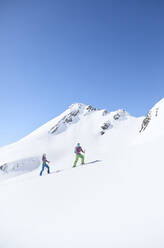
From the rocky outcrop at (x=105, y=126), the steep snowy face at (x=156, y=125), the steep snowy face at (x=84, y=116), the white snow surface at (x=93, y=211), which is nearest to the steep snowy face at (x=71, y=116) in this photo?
the steep snowy face at (x=84, y=116)

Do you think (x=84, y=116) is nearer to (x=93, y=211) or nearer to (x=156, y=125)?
(x=156, y=125)

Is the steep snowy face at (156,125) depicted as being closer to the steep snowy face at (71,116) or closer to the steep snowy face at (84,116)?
the steep snowy face at (84,116)

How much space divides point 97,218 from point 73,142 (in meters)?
63.2

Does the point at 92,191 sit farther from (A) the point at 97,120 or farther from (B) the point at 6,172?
(A) the point at 97,120

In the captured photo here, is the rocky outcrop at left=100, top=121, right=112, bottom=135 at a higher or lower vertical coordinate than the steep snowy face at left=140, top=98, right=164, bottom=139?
higher

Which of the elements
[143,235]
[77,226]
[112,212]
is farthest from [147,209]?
[77,226]

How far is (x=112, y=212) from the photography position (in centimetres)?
350

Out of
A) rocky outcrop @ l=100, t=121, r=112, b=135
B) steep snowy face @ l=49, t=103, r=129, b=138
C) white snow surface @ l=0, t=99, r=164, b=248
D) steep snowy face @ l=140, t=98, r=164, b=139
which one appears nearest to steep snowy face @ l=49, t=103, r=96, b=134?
steep snowy face @ l=49, t=103, r=129, b=138

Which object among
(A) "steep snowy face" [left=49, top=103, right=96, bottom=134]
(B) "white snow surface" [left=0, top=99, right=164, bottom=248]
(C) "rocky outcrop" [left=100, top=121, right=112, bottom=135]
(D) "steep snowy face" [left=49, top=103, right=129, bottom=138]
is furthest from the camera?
(A) "steep snowy face" [left=49, top=103, right=96, bottom=134]

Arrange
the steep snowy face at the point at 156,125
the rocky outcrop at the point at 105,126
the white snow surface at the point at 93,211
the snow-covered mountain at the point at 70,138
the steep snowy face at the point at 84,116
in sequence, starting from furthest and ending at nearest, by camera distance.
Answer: the steep snowy face at the point at 84,116 → the rocky outcrop at the point at 105,126 → the snow-covered mountain at the point at 70,138 → the steep snowy face at the point at 156,125 → the white snow surface at the point at 93,211

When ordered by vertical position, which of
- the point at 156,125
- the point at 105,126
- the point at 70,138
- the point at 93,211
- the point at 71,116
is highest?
the point at 71,116

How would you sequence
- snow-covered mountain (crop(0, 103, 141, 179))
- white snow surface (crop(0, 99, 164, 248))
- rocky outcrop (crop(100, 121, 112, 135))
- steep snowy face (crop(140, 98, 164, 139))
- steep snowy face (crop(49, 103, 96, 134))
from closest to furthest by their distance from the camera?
1. white snow surface (crop(0, 99, 164, 248))
2. steep snowy face (crop(140, 98, 164, 139))
3. snow-covered mountain (crop(0, 103, 141, 179))
4. rocky outcrop (crop(100, 121, 112, 135))
5. steep snowy face (crop(49, 103, 96, 134))

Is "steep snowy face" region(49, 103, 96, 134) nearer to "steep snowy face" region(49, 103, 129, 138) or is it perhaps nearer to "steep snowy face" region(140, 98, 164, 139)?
"steep snowy face" region(49, 103, 129, 138)

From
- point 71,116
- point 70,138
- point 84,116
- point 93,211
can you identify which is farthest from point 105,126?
point 93,211
